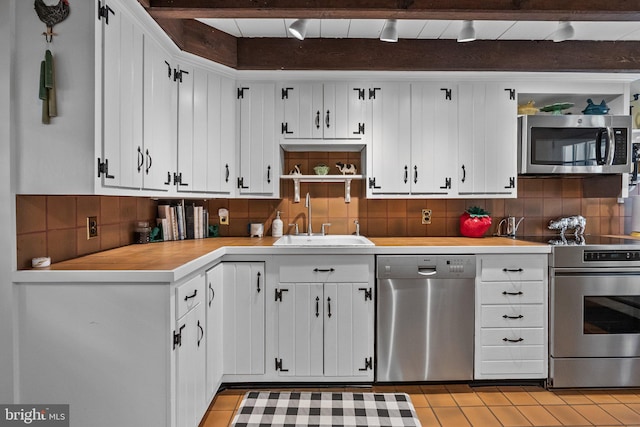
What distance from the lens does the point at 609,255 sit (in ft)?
8.49

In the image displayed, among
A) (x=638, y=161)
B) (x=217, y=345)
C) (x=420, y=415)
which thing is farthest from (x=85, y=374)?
(x=638, y=161)

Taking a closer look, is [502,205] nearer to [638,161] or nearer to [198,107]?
[638,161]

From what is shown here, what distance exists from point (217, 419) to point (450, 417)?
1340 mm

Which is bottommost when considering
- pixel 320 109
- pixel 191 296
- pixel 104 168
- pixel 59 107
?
pixel 191 296

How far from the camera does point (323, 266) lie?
260cm

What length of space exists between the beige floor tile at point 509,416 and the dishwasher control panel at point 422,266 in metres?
0.81

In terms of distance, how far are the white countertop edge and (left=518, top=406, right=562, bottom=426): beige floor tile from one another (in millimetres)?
948

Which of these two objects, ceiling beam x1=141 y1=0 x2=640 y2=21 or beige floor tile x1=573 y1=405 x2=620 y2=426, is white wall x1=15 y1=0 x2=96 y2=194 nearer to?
ceiling beam x1=141 y1=0 x2=640 y2=21

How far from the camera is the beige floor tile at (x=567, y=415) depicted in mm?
2252

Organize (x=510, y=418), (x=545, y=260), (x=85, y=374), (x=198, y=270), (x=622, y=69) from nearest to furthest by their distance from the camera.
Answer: (x=85, y=374)
(x=198, y=270)
(x=510, y=418)
(x=545, y=260)
(x=622, y=69)

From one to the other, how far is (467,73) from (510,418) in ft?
7.43

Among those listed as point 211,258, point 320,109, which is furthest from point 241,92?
point 211,258

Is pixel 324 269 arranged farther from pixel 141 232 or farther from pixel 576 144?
pixel 576 144

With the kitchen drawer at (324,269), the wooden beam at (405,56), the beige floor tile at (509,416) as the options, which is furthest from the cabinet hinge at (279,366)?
the wooden beam at (405,56)
